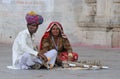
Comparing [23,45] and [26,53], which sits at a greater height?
[23,45]

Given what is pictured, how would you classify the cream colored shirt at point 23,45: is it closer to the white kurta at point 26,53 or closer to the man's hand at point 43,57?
the white kurta at point 26,53

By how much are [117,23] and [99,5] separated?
920 mm

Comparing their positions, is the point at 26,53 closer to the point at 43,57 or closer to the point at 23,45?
the point at 23,45

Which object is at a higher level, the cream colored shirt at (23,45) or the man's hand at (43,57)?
the cream colored shirt at (23,45)

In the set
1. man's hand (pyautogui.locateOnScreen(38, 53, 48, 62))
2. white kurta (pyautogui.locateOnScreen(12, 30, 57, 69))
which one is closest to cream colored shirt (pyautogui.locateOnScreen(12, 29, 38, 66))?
white kurta (pyautogui.locateOnScreen(12, 30, 57, 69))

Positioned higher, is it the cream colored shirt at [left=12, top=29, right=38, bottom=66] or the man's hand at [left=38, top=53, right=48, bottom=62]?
the cream colored shirt at [left=12, top=29, right=38, bottom=66]

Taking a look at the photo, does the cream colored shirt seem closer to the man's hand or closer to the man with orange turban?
the man with orange turban

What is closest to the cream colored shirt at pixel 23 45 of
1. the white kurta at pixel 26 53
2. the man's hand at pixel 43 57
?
the white kurta at pixel 26 53

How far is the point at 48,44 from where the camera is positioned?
33.8 ft

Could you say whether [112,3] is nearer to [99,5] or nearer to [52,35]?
[99,5]

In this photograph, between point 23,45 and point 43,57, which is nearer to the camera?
Answer: point 43,57

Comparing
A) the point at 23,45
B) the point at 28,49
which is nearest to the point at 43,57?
the point at 28,49

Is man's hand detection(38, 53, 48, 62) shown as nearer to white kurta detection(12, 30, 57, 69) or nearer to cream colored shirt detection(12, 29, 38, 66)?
white kurta detection(12, 30, 57, 69)

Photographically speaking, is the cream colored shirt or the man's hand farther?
the cream colored shirt
